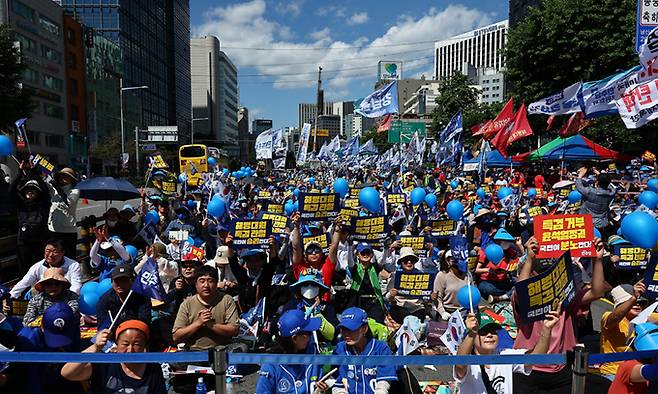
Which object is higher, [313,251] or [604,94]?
[604,94]

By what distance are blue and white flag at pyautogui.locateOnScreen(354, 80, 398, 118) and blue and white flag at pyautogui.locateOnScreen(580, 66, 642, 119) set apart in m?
6.20

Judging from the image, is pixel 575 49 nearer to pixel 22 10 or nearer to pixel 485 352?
pixel 485 352

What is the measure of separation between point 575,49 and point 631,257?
80.6ft

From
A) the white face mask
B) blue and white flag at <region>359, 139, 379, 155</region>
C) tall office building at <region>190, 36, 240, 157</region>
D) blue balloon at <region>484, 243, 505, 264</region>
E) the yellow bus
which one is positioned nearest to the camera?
the white face mask

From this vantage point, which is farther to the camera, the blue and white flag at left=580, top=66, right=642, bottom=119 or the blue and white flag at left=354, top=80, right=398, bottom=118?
the blue and white flag at left=354, top=80, right=398, bottom=118

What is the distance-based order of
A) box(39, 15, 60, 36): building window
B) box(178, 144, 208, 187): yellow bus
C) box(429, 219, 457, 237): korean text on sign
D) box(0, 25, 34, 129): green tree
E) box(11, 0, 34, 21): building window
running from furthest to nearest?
box(39, 15, 60, 36): building window
box(11, 0, 34, 21): building window
box(178, 144, 208, 187): yellow bus
box(0, 25, 34, 129): green tree
box(429, 219, 457, 237): korean text on sign

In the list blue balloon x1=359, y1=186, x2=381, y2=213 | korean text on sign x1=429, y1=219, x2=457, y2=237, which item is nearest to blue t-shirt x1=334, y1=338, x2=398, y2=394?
blue balloon x1=359, y1=186, x2=381, y2=213

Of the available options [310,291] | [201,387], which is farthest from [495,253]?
[201,387]

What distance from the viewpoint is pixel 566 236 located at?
4914 millimetres

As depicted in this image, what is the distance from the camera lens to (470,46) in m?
192

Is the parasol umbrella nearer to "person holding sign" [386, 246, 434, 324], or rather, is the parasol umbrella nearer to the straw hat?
the straw hat

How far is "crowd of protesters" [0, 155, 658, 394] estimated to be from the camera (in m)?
3.58

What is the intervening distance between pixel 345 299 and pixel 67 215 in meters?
4.77

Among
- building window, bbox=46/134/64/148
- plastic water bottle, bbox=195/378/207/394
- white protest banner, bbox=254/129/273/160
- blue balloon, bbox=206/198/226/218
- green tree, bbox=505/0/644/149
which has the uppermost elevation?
green tree, bbox=505/0/644/149
